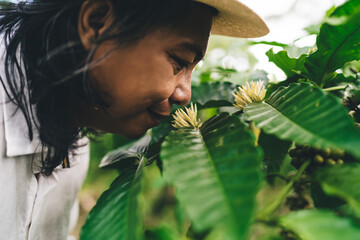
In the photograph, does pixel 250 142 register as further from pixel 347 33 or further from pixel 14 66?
pixel 14 66

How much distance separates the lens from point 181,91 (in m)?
0.82

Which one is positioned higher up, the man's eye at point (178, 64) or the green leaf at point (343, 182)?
the man's eye at point (178, 64)

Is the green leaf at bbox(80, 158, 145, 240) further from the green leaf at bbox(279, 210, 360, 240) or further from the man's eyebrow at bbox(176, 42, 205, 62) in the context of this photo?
the man's eyebrow at bbox(176, 42, 205, 62)

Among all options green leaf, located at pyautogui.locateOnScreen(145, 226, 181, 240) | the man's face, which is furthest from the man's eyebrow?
green leaf, located at pyautogui.locateOnScreen(145, 226, 181, 240)

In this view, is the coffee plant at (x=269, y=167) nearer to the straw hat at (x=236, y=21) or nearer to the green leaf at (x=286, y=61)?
the green leaf at (x=286, y=61)

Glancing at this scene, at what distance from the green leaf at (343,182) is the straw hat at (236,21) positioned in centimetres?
47

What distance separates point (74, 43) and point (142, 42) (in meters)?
0.20

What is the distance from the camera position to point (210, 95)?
113 cm

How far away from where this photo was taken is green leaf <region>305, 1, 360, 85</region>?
657 millimetres

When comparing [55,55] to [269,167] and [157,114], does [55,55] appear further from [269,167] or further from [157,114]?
[269,167]

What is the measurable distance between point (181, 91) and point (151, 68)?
139 millimetres

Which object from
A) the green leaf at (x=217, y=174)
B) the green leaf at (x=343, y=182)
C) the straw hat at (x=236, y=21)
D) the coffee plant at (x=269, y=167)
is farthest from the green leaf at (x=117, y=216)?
the straw hat at (x=236, y=21)

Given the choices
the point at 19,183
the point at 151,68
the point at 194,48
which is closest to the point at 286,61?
the point at 194,48

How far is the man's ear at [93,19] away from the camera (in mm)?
748
